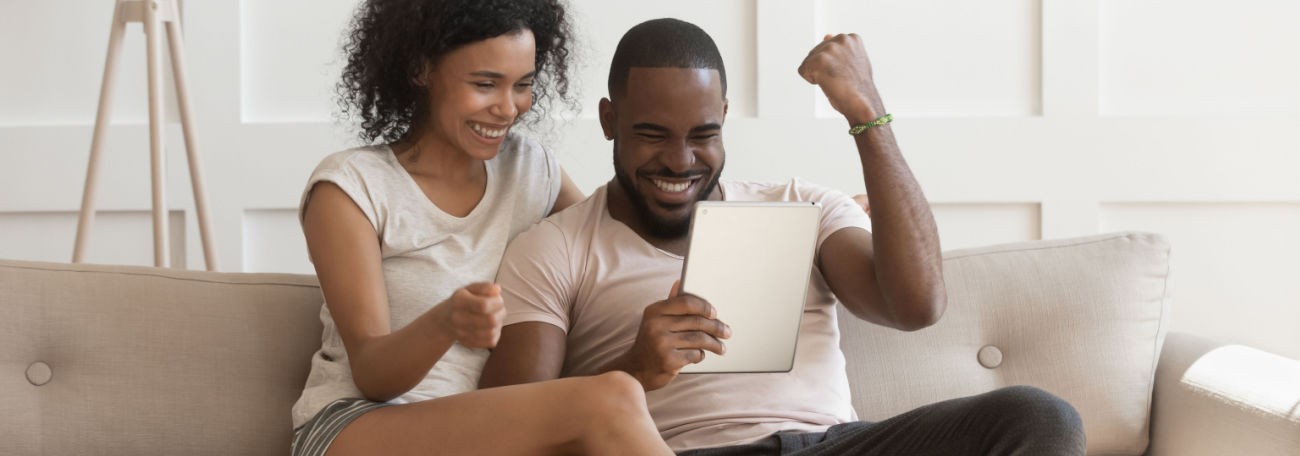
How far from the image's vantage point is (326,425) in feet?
4.47

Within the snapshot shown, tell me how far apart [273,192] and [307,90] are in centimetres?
22

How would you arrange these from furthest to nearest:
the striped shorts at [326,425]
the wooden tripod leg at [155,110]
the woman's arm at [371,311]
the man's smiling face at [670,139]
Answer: the wooden tripod leg at [155,110] → the man's smiling face at [670,139] → the striped shorts at [326,425] → the woman's arm at [371,311]

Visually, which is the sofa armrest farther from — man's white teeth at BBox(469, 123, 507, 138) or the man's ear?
man's white teeth at BBox(469, 123, 507, 138)

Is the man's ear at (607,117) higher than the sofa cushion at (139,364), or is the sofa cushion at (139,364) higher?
the man's ear at (607,117)

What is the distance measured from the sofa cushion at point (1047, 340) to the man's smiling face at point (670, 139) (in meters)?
0.36

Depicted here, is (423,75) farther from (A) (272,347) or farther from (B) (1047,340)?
(B) (1047,340)

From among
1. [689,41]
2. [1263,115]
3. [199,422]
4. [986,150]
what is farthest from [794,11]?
[199,422]

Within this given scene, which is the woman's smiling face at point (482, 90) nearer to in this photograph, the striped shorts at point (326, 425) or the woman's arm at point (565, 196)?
the woman's arm at point (565, 196)

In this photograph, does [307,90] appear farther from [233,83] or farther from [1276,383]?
[1276,383]

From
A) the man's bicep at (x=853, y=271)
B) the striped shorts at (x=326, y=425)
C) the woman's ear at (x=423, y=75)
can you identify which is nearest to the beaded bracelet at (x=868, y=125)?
the man's bicep at (x=853, y=271)

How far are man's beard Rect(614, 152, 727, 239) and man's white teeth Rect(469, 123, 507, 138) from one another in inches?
6.7

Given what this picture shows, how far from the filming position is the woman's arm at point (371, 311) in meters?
1.16

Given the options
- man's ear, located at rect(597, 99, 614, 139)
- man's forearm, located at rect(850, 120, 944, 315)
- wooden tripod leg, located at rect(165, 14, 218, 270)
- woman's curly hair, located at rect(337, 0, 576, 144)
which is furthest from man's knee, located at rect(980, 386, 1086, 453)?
wooden tripod leg, located at rect(165, 14, 218, 270)

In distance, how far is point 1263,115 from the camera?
7.75 ft
